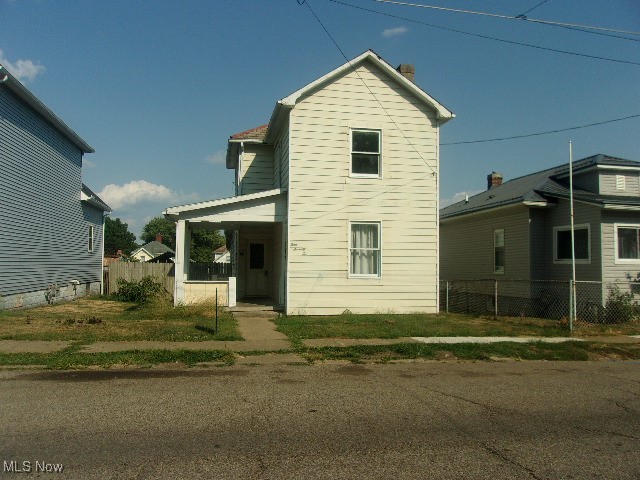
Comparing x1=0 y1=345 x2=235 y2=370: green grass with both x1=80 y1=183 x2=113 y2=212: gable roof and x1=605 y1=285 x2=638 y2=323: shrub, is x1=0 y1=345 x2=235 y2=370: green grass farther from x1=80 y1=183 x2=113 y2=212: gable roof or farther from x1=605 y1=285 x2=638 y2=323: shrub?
x1=80 y1=183 x2=113 y2=212: gable roof

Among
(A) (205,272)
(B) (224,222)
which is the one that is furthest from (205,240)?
(B) (224,222)

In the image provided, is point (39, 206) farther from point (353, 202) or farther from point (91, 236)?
point (353, 202)

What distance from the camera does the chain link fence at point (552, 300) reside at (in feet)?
55.5

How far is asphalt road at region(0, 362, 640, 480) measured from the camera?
4.62m

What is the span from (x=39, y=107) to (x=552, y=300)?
19.6m

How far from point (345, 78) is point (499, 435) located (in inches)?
516

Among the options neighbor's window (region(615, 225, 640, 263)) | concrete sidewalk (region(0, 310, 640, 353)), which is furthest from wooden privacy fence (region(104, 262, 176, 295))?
neighbor's window (region(615, 225, 640, 263))

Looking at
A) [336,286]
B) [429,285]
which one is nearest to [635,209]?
[429,285]

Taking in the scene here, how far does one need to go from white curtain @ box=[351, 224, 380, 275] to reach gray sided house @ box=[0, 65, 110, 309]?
10.9 metres

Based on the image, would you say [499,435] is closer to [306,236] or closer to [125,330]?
[125,330]

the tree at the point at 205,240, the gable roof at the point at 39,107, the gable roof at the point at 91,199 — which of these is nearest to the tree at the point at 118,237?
the tree at the point at 205,240

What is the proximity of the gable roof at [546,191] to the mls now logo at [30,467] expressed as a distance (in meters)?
17.2

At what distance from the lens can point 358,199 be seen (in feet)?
54.0

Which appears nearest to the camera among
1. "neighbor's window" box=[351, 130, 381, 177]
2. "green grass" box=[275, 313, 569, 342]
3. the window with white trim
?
"green grass" box=[275, 313, 569, 342]
